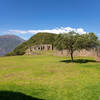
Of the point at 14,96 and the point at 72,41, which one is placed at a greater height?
the point at 72,41

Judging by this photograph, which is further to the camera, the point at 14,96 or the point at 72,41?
the point at 72,41

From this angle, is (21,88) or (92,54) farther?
(92,54)

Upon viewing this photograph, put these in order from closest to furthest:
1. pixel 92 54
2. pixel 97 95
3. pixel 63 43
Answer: pixel 97 95, pixel 63 43, pixel 92 54

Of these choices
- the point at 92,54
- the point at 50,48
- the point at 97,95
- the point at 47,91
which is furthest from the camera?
the point at 50,48

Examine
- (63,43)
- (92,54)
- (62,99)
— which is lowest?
(62,99)

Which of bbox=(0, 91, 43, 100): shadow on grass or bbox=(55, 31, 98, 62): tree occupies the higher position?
bbox=(55, 31, 98, 62): tree

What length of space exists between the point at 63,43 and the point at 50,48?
43.4m

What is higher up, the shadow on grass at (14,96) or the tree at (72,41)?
the tree at (72,41)

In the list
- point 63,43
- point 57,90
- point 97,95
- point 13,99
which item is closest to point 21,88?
point 13,99

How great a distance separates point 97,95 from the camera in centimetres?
758

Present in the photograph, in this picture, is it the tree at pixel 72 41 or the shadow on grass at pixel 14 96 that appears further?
the tree at pixel 72 41

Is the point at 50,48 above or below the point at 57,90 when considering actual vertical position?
above

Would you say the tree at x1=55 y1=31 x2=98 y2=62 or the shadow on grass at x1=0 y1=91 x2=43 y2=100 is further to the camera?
the tree at x1=55 y1=31 x2=98 y2=62

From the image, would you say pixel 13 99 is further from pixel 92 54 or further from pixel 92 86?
pixel 92 54
